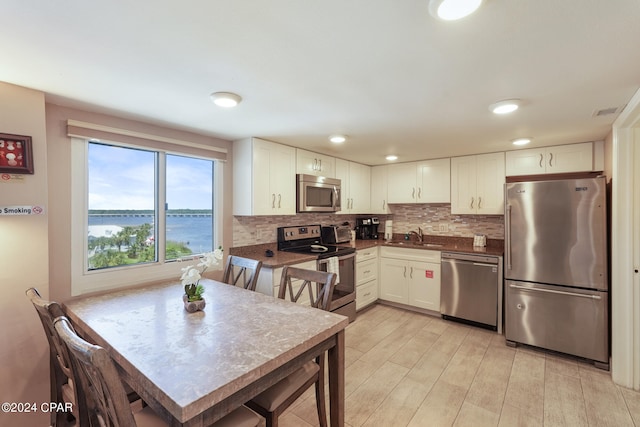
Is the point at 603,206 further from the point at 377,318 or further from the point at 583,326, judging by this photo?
the point at 377,318

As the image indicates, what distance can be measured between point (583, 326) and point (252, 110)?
139 inches

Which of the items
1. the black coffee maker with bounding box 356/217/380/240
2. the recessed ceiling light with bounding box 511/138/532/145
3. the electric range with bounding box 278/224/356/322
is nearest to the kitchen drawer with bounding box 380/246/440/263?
the black coffee maker with bounding box 356/217/380/240

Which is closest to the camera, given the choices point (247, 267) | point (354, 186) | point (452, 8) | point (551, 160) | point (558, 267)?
point (452, 8)

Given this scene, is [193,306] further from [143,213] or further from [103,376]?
[143,213]

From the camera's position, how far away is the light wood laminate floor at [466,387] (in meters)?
1.90

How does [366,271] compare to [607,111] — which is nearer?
[607,111]

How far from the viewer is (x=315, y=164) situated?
11.9 feet

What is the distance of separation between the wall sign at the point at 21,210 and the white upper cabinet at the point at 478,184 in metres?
4.15

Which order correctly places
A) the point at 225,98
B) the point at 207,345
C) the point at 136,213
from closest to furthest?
the point at 207,345, the point at 225,98, the point at 136,213

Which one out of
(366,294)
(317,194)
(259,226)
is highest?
(317,194)

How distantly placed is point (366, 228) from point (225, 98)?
340 cm

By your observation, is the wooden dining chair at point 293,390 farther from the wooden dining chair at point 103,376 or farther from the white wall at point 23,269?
the white wall at point 23,269

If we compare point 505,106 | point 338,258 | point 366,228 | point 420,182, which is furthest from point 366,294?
point 505,106

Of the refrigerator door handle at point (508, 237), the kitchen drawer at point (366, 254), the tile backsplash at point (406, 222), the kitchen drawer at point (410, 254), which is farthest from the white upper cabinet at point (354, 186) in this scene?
the refrigerator door handle at point (508, 237)
